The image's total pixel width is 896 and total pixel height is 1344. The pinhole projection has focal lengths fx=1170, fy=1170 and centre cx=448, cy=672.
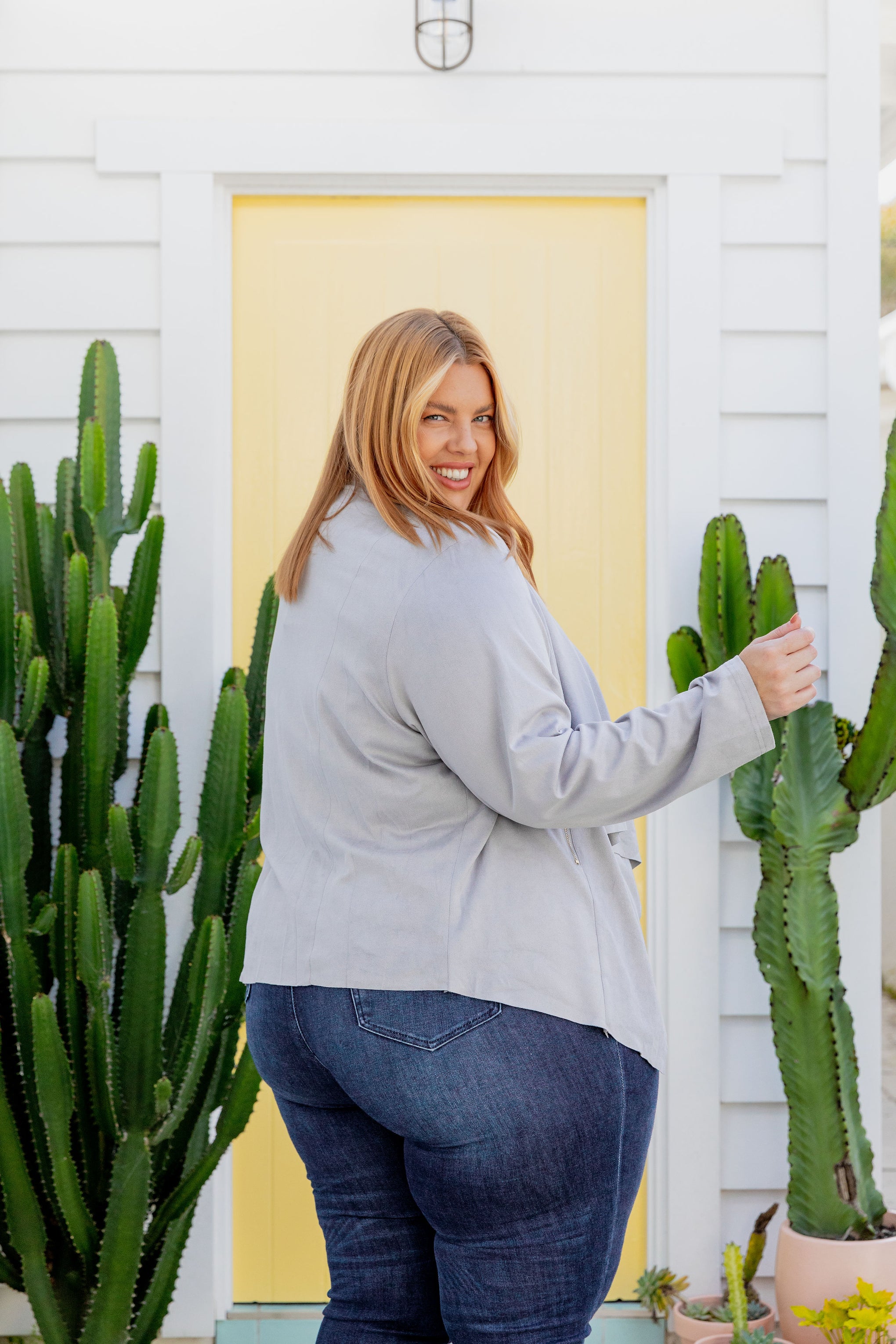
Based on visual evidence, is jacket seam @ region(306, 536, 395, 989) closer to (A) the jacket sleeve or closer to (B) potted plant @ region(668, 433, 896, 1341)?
(A) the jacket sleeve

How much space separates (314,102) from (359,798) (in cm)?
181

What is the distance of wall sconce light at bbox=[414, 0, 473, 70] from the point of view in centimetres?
234

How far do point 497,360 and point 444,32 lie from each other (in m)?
0.65

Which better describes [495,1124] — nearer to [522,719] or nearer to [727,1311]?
[522,719]

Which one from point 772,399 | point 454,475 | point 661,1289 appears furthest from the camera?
point 772,399

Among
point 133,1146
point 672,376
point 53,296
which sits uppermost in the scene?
point 53,296

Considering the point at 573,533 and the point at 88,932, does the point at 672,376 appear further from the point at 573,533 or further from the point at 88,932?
the point at 88,932

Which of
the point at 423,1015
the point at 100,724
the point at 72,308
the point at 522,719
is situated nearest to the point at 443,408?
the point at 522,719

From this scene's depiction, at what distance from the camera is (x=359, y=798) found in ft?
3.71

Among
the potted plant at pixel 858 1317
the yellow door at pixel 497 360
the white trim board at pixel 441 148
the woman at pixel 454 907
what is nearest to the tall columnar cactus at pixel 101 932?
the yellow door at pixel 497 360

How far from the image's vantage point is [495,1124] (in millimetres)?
1049

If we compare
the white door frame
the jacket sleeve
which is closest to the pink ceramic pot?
the white door frame

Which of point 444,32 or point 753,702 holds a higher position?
point 444,32

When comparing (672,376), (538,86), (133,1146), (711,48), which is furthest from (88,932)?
(711,48)
